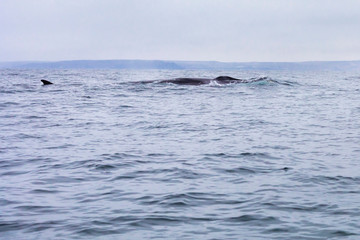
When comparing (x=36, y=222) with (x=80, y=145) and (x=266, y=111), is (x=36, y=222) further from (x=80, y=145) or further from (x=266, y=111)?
(x=266, y=111)

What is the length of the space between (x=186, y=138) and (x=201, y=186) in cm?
566

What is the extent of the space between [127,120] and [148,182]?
10.1 metres

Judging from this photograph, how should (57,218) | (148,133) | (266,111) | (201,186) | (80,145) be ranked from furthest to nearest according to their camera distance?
1. (266,111)
2. (148,133)
3. (80,145)
4. (201,186)
5. (57,218)

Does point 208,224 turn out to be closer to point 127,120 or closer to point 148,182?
point 148,182

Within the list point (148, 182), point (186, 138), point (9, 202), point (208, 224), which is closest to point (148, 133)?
point (186, 138)

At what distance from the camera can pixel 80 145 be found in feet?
45.0

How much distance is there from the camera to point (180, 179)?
9.89 meters

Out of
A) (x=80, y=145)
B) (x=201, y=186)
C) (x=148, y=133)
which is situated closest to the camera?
(x=201, y=186)

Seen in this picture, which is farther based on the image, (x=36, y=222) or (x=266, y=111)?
(x=266, y=111)

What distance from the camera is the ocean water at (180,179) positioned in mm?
7113

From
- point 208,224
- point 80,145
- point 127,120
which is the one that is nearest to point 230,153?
point 80,145

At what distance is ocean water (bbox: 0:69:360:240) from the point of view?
711 cm

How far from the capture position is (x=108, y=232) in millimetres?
6895

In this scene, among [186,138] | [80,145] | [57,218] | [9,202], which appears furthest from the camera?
[186,138]
